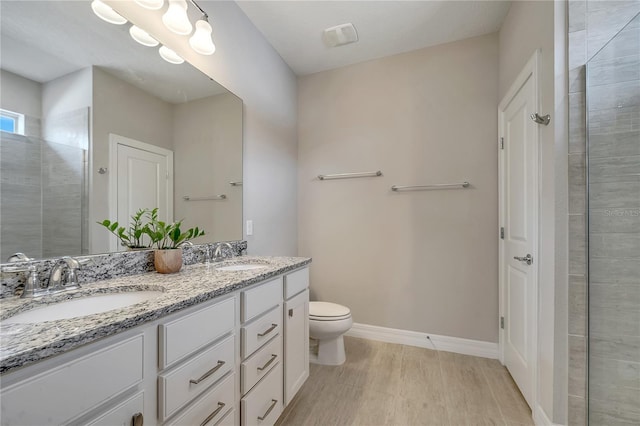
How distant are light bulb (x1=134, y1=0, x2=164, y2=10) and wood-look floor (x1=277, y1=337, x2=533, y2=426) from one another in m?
2.19

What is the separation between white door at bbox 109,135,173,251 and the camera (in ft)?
3.83

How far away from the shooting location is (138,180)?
1273 mm

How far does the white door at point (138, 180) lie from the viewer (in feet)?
3.83

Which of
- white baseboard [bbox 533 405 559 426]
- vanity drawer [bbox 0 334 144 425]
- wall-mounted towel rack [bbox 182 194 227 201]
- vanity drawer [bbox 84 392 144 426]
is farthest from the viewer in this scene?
wall-mounted towel rack [bbox 182 194 227 201]

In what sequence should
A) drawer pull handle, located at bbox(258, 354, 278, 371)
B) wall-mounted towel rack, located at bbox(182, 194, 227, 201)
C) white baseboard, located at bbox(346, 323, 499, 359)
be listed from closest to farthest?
1. drawer pull handle, located at bbox(258, 354, 278, 371)
2. wall-mounted towel rack, located at bbox(182, 194, 227, 201)
3. white baseboard, located at bbox(346, 323, 499, 359)

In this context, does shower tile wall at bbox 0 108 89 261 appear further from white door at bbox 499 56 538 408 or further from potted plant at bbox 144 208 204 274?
white door at bbox 499 56 538 408

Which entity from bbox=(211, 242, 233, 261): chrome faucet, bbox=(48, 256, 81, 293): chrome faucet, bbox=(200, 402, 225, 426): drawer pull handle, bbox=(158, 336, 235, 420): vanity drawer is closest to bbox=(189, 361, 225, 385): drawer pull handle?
bbox=(158, 336, 235, 420): vanity drawer

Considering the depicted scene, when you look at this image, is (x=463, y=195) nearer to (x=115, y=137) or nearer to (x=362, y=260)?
(x=362, y=260)

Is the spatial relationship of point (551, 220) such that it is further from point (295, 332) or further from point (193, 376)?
point (193, 376)

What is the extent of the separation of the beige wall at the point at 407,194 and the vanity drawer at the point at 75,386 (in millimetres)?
2026

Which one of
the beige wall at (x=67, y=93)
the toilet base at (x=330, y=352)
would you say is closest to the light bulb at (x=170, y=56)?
the beige wall at (x=67, y=93)

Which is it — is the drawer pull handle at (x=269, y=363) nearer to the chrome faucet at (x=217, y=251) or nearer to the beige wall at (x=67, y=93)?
the chrome faucet at (x=217, y=251)

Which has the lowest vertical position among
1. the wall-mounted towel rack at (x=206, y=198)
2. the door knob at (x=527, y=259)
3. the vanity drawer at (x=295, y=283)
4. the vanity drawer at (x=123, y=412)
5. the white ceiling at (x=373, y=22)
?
the vanity drawer at (x=123, y=412)

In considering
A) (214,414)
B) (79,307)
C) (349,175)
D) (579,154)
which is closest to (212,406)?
(214,414)
